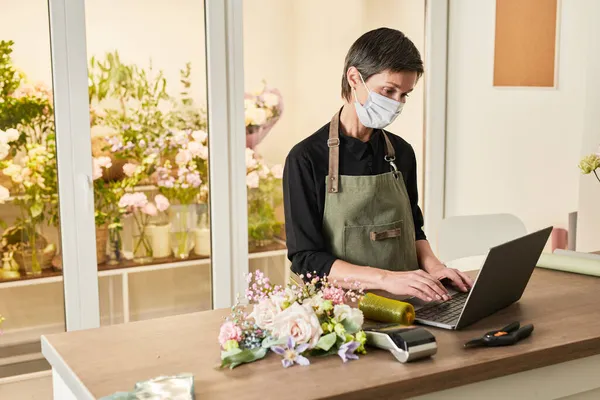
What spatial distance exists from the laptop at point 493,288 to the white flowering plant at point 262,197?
6.04 ft

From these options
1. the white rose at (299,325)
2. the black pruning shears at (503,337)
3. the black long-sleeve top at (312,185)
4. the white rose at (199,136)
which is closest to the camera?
the white rose at (299,325)

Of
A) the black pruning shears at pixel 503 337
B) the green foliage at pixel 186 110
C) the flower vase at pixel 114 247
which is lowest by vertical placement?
the flower vase at pixel 114 247

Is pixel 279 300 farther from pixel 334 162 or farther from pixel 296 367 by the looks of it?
pixel 334 162

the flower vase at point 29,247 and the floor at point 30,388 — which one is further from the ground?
the flower vase at point 29,247

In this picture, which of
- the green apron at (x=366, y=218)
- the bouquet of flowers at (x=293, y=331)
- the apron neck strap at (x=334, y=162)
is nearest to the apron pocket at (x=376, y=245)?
the green apron at (x=366, y=218)

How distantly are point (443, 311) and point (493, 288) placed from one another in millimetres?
147

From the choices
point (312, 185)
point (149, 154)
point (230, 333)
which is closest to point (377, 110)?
point (312, 185)

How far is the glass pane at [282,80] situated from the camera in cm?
361

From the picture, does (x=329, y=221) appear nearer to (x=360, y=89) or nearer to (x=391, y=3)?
(x=360, y=89)

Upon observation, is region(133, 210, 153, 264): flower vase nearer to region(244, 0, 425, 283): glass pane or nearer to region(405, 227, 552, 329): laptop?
region(244, 0, 425, 283): glass pane

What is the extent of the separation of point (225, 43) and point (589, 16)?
1624mm

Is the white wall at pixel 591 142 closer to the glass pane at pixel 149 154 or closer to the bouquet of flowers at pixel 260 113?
the bouquet of flowers at pixel 260 113

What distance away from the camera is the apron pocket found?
2.20 metres

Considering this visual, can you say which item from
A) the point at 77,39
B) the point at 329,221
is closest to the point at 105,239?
the point at 77,39
